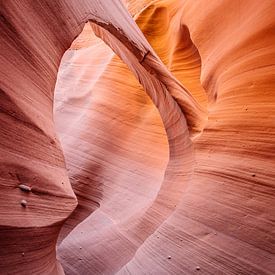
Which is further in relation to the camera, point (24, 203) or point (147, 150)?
point (147, 150)

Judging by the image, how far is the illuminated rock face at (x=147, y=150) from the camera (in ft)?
3.27

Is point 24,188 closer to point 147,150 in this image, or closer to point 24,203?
point 24,203

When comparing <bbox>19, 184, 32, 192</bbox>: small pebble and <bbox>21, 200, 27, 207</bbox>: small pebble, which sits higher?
<bbox>19, 184, 32, 192</bbox>: small pebble

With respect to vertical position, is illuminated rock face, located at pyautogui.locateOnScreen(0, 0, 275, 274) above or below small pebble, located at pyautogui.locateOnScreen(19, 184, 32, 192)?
below

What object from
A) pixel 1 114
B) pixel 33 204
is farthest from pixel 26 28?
pixel 33 204

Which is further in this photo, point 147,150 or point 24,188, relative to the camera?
point 147,150

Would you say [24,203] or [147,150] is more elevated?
[24,203]

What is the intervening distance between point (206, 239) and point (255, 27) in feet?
2.41

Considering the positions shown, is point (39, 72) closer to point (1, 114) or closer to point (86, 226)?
point (1, 114)

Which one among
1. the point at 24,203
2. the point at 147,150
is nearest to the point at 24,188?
the point at 24,203

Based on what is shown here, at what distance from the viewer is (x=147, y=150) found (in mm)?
2020

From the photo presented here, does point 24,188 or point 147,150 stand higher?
point 24,188

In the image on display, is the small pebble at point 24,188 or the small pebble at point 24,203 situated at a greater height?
the small pebble at point 24,188

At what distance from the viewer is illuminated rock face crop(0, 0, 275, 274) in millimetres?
997
